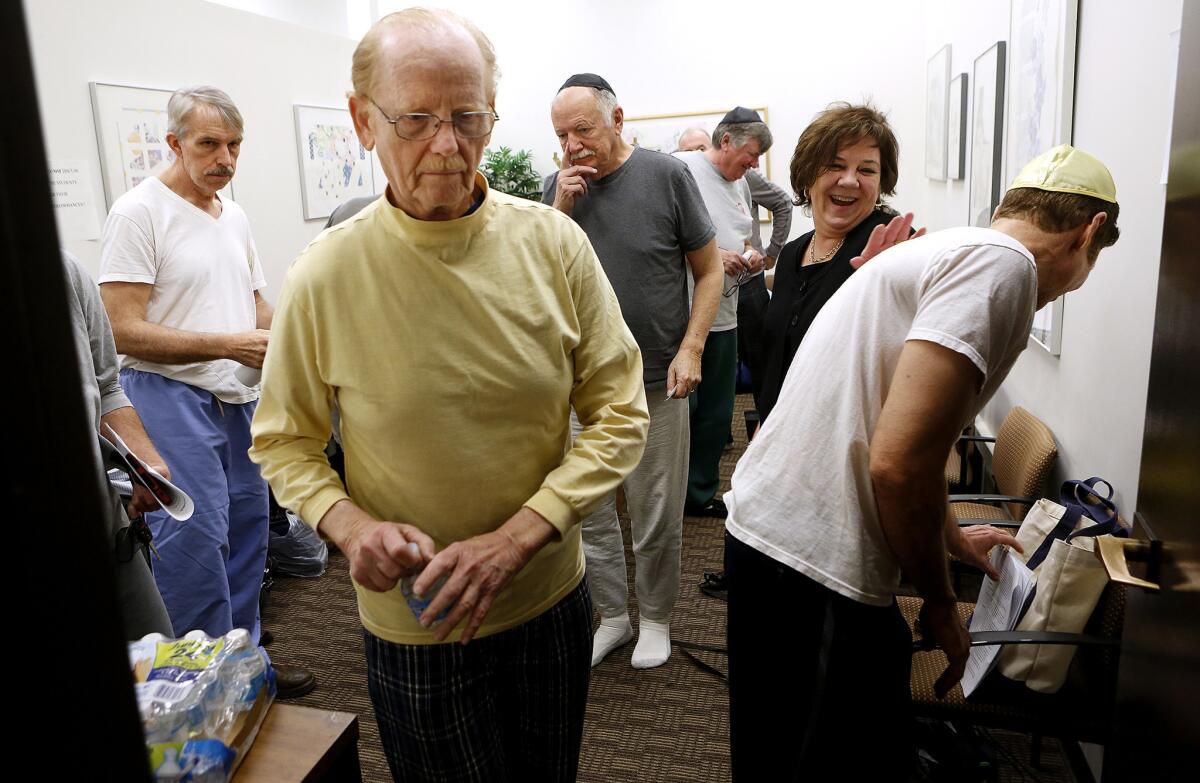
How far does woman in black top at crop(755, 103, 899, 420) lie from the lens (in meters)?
2.02

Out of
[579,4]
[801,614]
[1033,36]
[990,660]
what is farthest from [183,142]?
[579,4]

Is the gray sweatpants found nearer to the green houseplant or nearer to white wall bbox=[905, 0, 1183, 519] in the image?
white wall bbox=[905, 0, 1183, 519]

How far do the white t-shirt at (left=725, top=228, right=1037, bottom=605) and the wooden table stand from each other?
0.73 m

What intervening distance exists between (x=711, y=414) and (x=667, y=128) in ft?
12.6

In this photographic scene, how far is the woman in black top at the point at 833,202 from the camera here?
202 centimetres

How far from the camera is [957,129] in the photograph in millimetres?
4484

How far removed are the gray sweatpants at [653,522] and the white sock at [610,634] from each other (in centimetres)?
8

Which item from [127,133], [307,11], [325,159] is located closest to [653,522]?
[127,133]

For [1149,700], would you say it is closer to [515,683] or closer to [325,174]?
[515,683]

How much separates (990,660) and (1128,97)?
1401mm

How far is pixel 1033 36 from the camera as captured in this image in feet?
9.63

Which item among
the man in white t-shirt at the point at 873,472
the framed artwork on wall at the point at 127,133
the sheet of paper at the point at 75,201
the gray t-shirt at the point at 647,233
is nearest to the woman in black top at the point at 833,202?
the gray t-shirt at the point at 647,233

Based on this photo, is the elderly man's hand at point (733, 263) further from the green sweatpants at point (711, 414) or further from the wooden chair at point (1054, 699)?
the wooden chair at point (1054, 699)

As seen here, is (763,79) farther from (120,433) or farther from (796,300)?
(120,433)
